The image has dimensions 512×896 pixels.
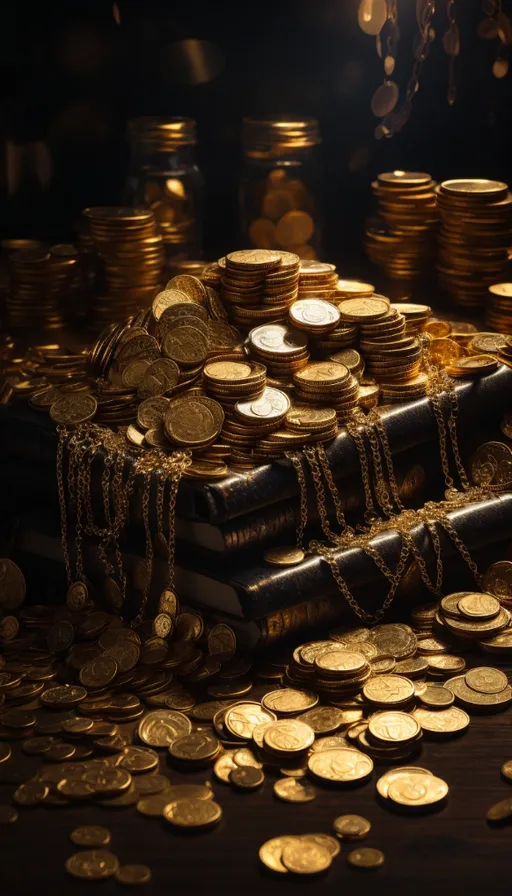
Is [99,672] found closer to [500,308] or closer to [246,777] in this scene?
[246,777]

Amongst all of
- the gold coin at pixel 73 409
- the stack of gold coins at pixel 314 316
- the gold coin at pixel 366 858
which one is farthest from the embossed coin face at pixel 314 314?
the gold coin at pixel 366 858

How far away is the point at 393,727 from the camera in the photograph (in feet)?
9.09

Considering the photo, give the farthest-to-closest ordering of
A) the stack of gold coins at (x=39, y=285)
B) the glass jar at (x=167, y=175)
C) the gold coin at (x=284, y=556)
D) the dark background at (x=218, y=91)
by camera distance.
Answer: the dark background at (x=218, y=91), the glass jar at (x=167, y=175), the stack of gold coins at (x=39, y=285), the gold coin at (x=284, y=556)

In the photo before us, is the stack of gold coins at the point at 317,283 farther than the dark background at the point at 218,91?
No

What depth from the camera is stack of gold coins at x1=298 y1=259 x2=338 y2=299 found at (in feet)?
12.0

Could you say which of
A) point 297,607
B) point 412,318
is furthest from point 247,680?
point 412,318

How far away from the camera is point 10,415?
3.45m

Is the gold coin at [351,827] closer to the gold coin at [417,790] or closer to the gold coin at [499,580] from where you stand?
the gold coin at [417,790]

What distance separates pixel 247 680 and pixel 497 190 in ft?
6.27

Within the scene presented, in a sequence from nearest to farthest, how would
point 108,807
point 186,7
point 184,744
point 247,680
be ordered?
point 108,807, point 184,744, point 247,680, point 186,7

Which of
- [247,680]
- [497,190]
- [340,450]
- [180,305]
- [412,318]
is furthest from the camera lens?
[497,190]

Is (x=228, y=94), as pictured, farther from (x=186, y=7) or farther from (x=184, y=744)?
(x=184, y=744)

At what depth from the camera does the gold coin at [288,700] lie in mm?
2859

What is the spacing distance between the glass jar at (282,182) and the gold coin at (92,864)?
248 centimetres
